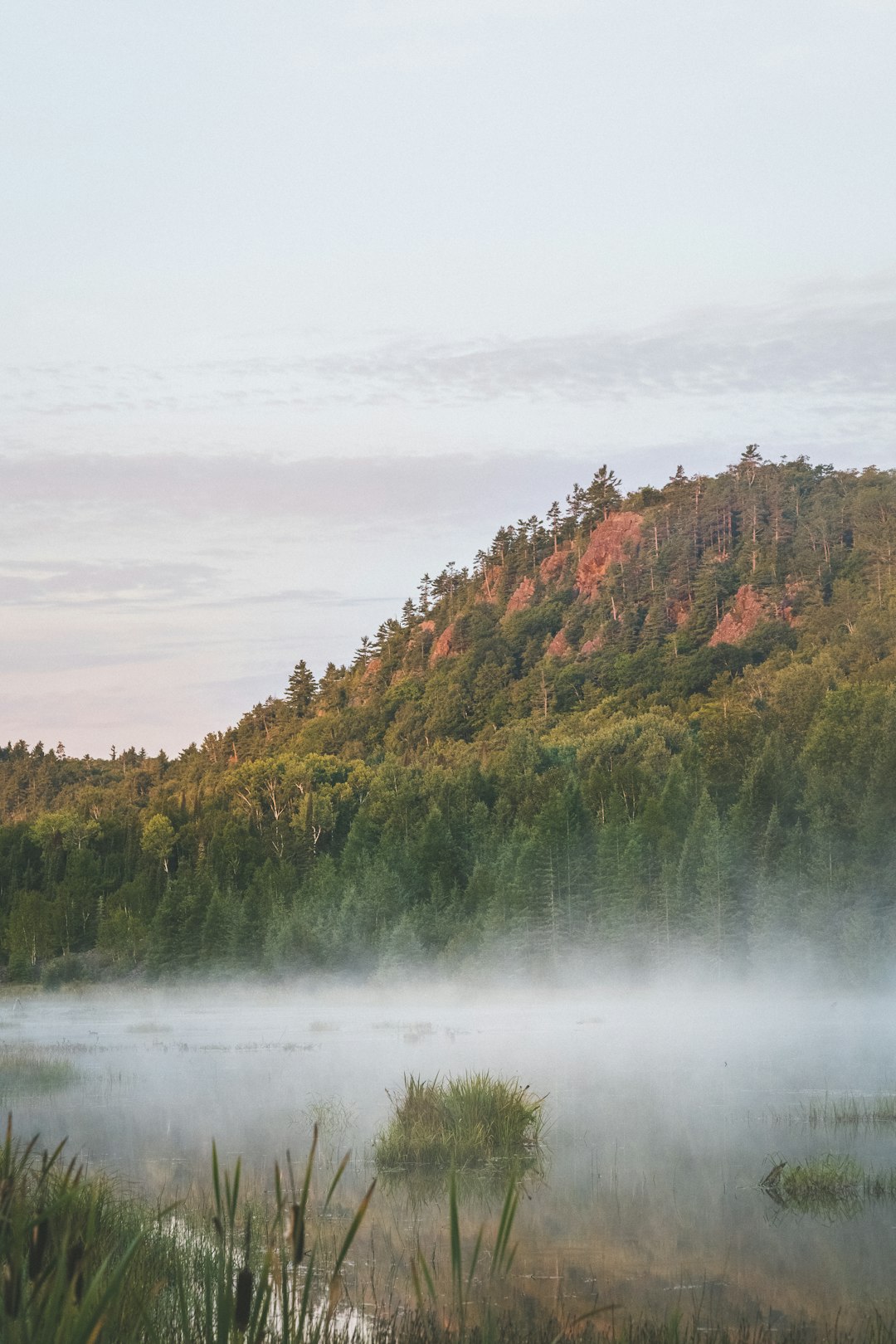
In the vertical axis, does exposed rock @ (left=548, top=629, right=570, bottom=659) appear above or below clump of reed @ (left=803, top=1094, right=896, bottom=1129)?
above

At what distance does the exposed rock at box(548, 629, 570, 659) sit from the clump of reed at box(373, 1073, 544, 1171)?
170798mm

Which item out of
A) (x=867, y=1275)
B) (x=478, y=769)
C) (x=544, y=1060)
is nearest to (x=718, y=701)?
(x=478, y=769)

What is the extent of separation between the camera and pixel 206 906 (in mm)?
111125

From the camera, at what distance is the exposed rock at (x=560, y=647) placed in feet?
636

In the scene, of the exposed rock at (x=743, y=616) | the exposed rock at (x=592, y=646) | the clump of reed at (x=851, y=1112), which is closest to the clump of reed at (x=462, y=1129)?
the clump of reed at (x=851, y=1112)

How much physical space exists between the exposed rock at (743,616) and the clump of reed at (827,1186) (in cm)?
15860

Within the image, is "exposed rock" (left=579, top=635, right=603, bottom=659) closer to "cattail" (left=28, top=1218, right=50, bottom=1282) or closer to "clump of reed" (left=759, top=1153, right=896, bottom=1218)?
"clump of reed" (left=759, top=1153, right=896, bottom=1218)

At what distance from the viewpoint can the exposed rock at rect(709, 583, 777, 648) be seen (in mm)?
177375

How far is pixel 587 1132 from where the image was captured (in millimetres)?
23359

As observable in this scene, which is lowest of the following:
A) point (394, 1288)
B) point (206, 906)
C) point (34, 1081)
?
point (206, 906)

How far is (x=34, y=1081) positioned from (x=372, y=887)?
68745 mm

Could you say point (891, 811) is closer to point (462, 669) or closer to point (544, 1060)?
point (544, 1060)

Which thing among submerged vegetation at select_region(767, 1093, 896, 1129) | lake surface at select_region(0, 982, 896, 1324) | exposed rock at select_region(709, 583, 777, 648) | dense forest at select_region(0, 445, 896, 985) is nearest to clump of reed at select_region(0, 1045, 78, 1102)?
lake surface at select_region(0, 982, 896, 1324)

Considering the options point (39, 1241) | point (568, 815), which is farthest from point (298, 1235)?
point (568, 815)
